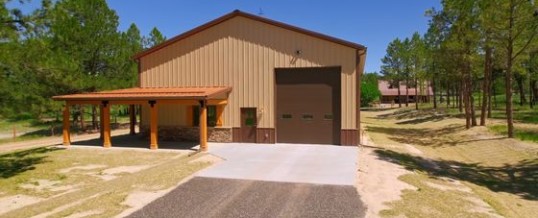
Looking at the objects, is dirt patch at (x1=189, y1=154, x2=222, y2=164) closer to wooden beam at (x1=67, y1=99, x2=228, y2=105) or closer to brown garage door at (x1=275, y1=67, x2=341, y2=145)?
wooden beam at (x1=67, y1=99, x2=228, y2=105)

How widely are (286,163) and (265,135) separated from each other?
19.1ft

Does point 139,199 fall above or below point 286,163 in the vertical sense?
below

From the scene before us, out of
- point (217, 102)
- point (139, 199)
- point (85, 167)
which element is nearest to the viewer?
point (139, 199)

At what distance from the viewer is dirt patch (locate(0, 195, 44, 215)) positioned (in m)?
9.70

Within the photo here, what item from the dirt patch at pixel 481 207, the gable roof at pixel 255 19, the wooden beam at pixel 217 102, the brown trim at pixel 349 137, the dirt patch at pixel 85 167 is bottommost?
the dirt patch at pixel 481 207

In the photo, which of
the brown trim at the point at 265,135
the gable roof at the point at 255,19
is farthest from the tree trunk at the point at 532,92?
the brown trim at the point at 265,135

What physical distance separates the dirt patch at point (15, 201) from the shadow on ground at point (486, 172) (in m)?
12.7

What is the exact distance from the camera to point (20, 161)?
1659 centimetres

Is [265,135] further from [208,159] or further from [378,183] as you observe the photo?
[378,183]

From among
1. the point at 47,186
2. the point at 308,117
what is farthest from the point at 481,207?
the point at 47,186

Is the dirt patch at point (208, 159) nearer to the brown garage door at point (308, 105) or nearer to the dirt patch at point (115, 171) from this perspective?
the dirt patch at point (115, 171)

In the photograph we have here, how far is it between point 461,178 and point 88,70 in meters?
29.4

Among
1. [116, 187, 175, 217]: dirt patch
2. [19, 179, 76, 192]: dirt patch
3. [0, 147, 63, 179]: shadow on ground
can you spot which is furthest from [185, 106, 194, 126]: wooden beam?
→ [116, 187, 175, 217]: dirt patch

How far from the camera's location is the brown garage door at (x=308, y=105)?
1978 cm
